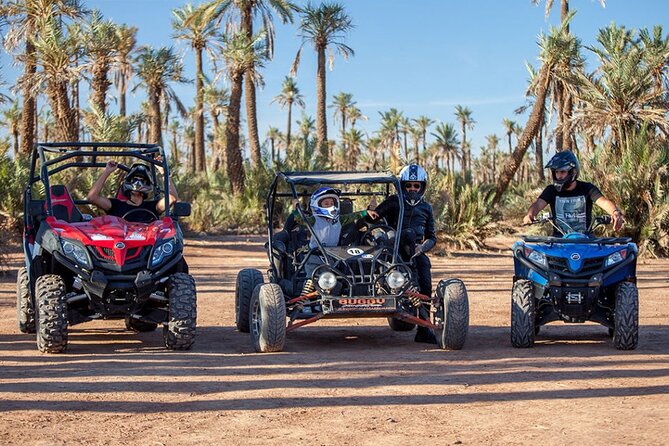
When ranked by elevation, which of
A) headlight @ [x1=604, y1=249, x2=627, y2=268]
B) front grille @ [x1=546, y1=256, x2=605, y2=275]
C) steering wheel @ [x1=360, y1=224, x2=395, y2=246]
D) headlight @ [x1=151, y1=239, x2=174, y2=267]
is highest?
steering wheel @ [x1=360, y1=224, x2=395, y2=246]

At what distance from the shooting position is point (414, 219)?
34.9 feet

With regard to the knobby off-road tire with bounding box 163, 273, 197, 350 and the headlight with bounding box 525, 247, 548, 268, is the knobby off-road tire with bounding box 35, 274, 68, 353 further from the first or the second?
the headlight with bounding box 525, 247, 548, 268

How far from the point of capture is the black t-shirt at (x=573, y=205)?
10.1 metres

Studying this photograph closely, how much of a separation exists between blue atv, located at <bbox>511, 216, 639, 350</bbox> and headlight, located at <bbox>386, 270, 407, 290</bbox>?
111cm

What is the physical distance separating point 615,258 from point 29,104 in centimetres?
2441

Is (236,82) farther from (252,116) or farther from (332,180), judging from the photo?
(332,180)

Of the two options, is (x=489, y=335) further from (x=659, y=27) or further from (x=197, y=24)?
(x=197, y=24)

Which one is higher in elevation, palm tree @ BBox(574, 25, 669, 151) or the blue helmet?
palm tree @ BBox(574, 25, 669, 151)

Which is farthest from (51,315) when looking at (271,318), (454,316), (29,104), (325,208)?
(29,104)

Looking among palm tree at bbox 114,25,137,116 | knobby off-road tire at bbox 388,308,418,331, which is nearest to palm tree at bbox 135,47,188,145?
palm tree at bbox 114,25,137,116

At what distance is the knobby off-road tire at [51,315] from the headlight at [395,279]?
2915 millimetres

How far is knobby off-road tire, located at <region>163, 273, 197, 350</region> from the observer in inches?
362

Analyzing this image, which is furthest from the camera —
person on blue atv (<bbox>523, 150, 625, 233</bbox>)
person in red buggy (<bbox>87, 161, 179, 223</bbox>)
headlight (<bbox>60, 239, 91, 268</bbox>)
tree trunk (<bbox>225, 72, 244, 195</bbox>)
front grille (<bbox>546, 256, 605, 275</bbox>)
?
tree trunk (<bbox>225, 72, 244, 195</bbox>)

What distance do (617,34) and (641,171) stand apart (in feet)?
29.6
